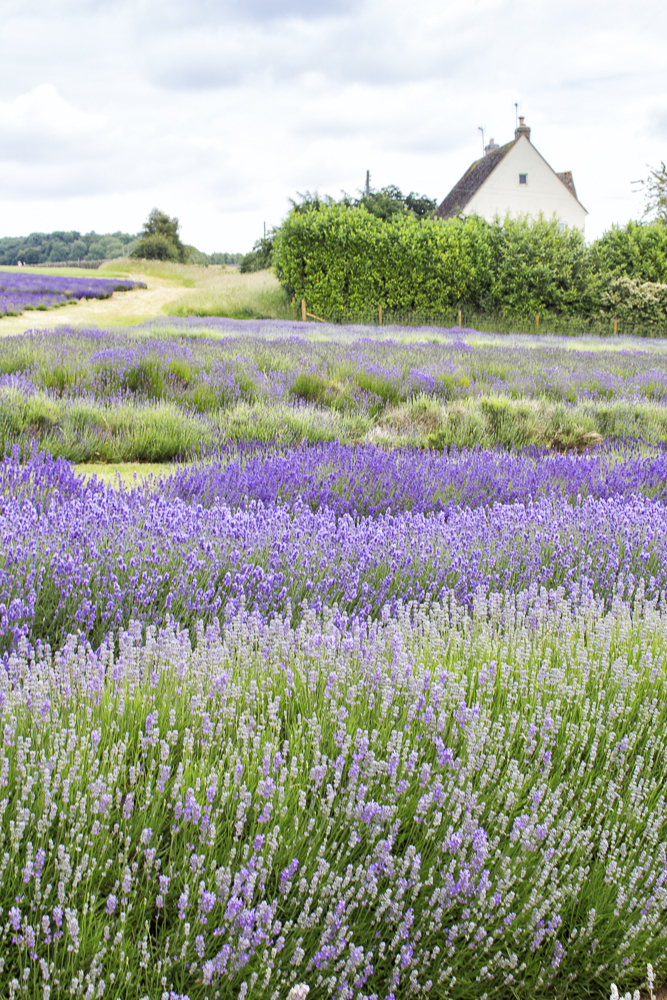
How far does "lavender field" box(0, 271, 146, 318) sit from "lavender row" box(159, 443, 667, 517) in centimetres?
1851

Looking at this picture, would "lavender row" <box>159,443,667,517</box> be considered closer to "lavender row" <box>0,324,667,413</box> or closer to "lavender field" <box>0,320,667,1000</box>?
"lavender field" <box>0,320,667,1000</box>

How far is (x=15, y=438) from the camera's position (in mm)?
5582

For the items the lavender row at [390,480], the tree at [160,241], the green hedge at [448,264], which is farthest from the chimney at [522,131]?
the lavender row at [390,480]

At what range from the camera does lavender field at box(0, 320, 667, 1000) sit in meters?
1.35

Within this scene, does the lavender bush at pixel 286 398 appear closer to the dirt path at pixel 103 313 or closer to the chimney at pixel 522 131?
the dirt path at pixel 103 313

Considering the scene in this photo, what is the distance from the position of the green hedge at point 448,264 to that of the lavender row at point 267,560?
1995 centimetres

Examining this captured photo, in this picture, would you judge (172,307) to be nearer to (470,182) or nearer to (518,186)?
(470,182)

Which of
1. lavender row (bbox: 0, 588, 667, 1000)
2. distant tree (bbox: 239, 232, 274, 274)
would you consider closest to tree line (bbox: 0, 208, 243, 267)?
distant tree (bbox: 239, 232, 274, 274)

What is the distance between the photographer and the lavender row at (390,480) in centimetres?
446

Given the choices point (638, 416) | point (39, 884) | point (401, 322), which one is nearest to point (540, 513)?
point (39, 884)

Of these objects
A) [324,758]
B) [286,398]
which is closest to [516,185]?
[286,398]

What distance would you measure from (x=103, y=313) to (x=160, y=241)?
3660cm

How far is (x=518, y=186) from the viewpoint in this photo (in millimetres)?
38375

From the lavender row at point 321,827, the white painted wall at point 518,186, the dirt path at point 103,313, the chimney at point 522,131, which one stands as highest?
the chimney at point 522,131
